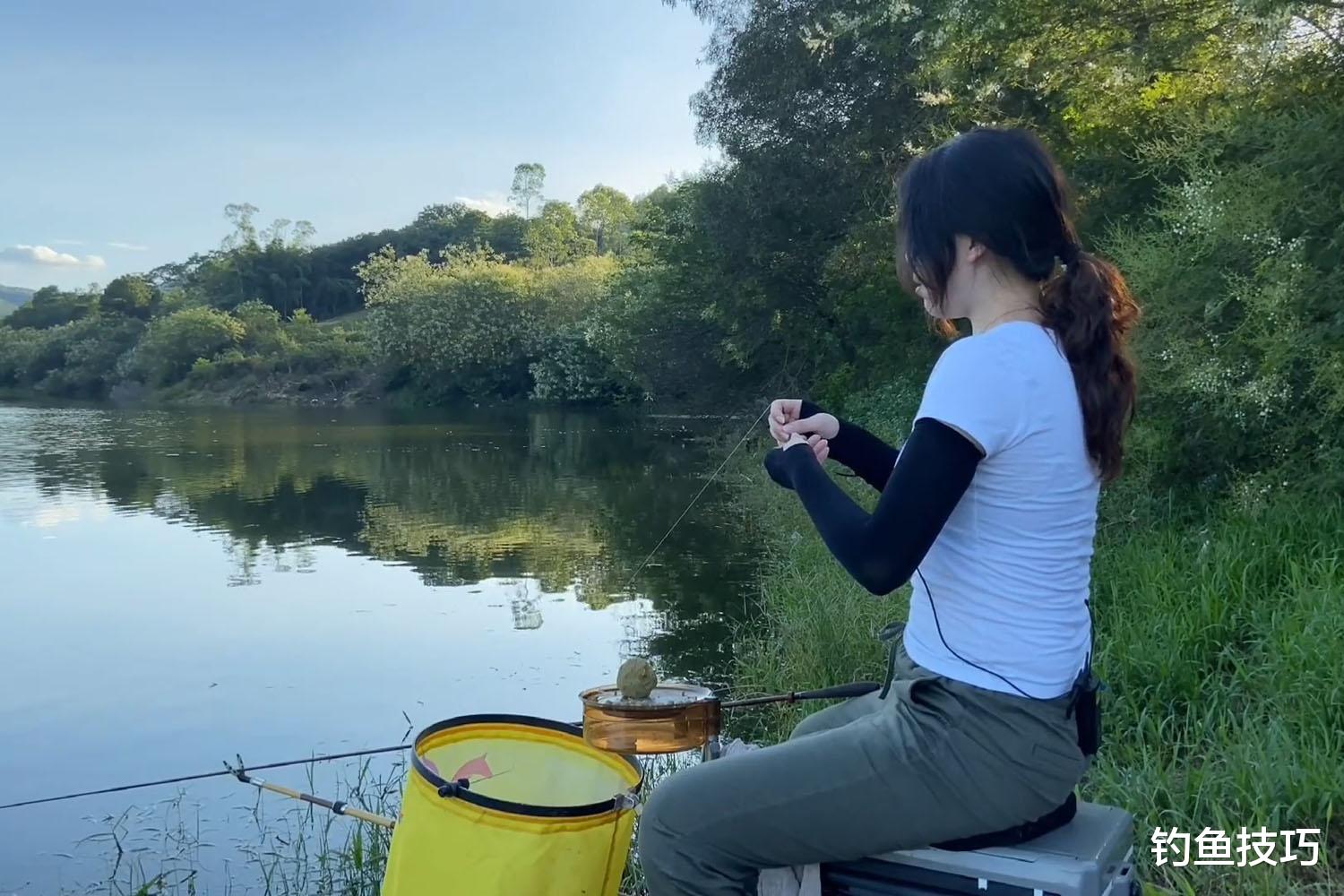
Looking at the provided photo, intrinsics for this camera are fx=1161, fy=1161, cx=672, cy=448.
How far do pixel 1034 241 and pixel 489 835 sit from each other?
1.35 metres

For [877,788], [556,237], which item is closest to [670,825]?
[877,788]

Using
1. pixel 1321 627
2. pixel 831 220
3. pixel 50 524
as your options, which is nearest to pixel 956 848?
pixel 1321 627

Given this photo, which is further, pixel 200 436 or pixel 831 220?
pixel 200 436

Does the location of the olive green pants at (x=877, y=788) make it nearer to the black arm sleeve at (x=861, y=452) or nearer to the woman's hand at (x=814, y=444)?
the woman's hand at (x=814, y=444)

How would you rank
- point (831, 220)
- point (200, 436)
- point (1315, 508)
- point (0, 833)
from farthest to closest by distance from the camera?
point (200, 436) < point (831, 220) < point (1315, 508) < point (0, 833)

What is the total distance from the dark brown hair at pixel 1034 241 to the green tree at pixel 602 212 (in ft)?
205

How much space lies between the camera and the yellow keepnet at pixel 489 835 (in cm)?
203

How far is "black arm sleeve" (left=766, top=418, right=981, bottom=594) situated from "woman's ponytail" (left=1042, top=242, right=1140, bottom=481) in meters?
0.24

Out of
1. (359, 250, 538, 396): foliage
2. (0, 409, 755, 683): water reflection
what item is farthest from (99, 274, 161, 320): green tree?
(0, 409, 755, 683): water reflection

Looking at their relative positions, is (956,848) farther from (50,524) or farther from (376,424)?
(376,424)

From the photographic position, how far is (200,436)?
26891 millimetres

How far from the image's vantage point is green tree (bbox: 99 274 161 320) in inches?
2579

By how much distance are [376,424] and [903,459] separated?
102 feet

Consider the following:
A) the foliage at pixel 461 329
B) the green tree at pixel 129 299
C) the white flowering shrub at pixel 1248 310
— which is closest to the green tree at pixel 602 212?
A: the foliage at pixel 461 329
